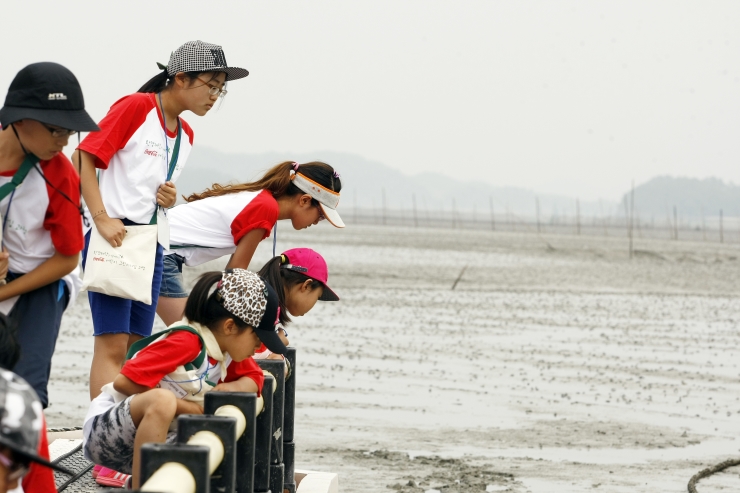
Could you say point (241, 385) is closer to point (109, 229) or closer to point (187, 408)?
point (187, 408)

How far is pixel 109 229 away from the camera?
4.25 metres

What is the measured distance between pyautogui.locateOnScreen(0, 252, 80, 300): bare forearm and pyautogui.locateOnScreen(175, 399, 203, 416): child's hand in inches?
22.8

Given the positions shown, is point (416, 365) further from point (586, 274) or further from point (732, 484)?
point (586, 274)

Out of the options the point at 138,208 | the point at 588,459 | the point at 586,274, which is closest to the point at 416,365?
the point at 588,459

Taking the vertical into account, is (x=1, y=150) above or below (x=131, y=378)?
above

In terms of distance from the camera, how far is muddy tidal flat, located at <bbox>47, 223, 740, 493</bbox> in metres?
6.80

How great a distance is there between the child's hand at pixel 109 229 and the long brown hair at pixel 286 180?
31.5 inches

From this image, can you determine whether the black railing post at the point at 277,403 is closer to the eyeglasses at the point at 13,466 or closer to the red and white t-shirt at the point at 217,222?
the red and white t-shirt at the point at 217,222

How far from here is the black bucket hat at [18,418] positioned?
223 cm

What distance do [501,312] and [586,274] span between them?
941cm

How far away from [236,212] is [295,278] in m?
0.40

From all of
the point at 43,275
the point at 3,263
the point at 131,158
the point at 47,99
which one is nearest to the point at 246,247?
the point at 131,158

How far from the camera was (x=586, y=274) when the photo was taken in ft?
80.0

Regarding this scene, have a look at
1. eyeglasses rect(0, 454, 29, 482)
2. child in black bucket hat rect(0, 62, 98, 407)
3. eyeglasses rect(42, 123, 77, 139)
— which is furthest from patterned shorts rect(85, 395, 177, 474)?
eyeglasses rect(0, 454, 29, 482)
